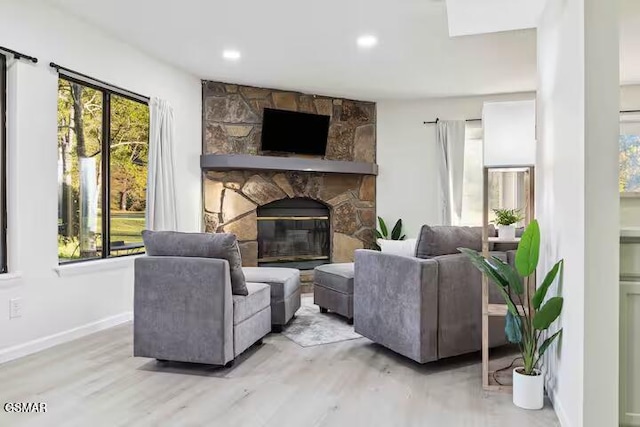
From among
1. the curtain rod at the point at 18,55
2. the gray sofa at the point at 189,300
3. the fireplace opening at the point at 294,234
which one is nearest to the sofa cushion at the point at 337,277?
the gray sofa at the point at 189,300

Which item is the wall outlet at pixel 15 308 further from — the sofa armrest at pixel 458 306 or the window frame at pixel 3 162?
the sofa armrest at pixel 458 306

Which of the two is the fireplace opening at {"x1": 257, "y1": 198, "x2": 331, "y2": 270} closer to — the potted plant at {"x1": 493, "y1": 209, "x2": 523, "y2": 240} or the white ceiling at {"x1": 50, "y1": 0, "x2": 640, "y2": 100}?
the white ceiling at {"x1": 50, "y1": 0, "x2": 640, "y2": 100}

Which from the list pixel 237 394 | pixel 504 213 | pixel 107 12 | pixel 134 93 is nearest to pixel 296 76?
pixel 134 93

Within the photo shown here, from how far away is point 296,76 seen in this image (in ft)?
17.3

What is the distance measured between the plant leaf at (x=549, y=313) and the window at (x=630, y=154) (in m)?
3.56

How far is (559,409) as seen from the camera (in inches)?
87.9

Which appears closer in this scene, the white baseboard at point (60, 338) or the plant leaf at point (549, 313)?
the plant leaf at point (549, 313)

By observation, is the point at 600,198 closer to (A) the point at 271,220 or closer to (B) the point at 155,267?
(B) the point at 155,267

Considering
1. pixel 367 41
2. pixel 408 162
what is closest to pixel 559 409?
pixel 367 41

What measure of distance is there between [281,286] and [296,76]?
2.63 m

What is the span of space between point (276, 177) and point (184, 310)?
3.20 meters

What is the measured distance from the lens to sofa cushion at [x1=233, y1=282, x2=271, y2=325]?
115 inches

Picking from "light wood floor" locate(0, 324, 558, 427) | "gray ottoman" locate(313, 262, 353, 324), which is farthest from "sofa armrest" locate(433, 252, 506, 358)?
"gray ottoman" locate(313, 262, 353, 324)

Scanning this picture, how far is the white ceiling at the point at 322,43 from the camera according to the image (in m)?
3.45
